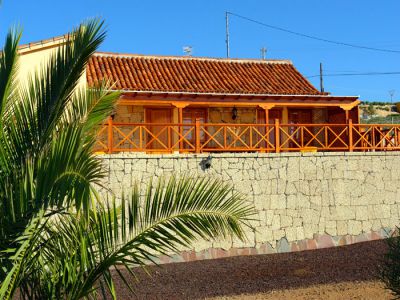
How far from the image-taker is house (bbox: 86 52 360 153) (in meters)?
17.6

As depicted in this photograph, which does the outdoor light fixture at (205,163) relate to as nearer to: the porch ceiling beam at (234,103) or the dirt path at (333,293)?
the dirt path at (333,293)

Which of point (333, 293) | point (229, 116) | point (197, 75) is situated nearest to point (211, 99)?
A: point (229, 116)

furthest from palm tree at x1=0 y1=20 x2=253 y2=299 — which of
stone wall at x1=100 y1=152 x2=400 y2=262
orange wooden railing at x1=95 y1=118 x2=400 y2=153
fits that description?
stone wall at x1=100 y1=152 x2=400 y2=262

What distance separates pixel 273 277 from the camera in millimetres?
11969

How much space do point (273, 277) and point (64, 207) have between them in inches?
309

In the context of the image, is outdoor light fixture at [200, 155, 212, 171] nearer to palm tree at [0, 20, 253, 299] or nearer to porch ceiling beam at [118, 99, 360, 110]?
porch ceiling beam at [118, 99, 360, 110]

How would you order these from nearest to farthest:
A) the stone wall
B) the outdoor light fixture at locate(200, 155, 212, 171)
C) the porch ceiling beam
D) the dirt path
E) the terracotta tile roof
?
the dirt path < the stone wall < the outdoor light fixture at locate(200, 155, 212, 171) < the porch ceiling beam < the terracotta tile roof

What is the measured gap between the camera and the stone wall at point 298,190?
13.3 metres

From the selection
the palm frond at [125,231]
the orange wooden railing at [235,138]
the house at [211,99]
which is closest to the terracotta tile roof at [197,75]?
the house at [211,99]

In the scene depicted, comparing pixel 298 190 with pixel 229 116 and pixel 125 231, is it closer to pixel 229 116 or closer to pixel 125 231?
pixel 229 116

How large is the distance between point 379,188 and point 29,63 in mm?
8737

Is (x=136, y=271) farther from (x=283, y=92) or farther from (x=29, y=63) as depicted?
(x=283, y=92)

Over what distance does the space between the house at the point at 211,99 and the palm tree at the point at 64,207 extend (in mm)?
11598

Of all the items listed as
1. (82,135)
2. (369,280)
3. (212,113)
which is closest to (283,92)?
(212,113)
